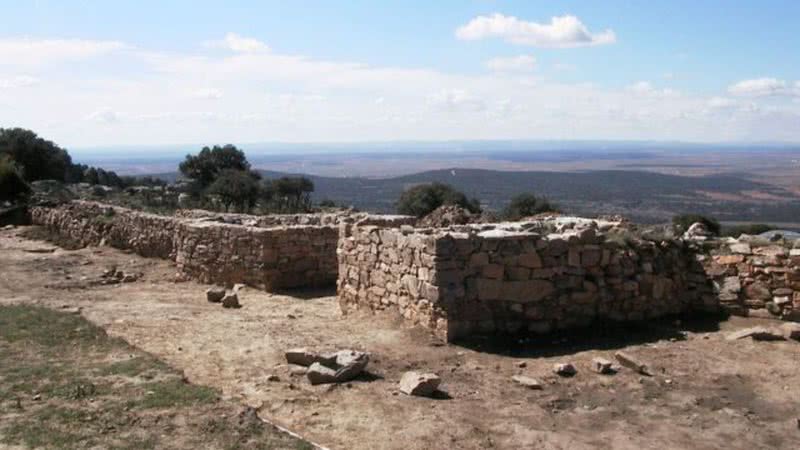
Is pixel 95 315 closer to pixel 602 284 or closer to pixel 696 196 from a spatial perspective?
pixel 602 284

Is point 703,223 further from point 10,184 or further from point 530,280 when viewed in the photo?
point 10,184

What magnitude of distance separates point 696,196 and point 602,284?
65862mm

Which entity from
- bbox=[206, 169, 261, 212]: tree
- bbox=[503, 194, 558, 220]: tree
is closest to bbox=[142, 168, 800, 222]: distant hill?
bbox=[206, 169, 261, 212]: tree

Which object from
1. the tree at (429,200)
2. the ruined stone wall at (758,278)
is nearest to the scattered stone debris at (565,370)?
the ruined stone wall at (758,278)

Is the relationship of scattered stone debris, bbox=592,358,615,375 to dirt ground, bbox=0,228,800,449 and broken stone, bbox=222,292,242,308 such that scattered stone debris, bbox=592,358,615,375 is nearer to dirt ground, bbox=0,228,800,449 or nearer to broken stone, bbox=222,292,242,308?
dirt ground, bbox=0,228,800,449

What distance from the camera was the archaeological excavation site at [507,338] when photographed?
22.4ft

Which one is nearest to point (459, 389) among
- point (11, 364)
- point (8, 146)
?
point (11, 364)

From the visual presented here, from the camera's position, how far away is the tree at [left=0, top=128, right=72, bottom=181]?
3859cm

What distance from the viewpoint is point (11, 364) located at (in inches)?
329

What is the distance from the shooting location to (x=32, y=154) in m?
39.6

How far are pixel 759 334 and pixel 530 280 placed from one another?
2.90 metres

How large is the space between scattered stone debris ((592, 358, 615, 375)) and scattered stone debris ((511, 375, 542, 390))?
0.82 m

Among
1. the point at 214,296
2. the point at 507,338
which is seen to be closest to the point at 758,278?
the point at 507,338

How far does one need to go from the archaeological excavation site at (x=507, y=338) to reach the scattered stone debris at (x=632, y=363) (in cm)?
2
